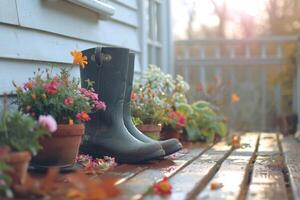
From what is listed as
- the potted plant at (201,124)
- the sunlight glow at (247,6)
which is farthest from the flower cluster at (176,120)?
the sunlight glow at (247,6)

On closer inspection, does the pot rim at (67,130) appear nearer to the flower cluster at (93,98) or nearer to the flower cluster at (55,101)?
the flower cluster at (55,101)

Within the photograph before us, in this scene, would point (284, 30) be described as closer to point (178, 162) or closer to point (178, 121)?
point (178, 121)

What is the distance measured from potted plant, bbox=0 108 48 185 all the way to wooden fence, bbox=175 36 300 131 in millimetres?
4349

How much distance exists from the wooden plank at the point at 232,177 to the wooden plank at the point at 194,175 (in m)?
0.03

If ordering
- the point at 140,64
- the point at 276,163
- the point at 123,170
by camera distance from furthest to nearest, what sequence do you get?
the point at 140,64 → the point at 276,163 → the point at 123,170

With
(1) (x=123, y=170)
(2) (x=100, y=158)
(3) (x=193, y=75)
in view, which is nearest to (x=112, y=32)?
(2) (x=100, y=158)

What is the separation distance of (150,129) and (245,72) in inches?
136

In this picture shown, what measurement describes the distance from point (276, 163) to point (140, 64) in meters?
2.05

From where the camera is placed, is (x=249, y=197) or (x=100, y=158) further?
(x=100, y=158)

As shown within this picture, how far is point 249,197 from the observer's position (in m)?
1.59

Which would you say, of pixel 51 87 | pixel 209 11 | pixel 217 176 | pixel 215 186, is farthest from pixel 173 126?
pixel 209 11

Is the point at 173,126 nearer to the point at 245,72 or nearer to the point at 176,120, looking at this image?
the point at 176,120

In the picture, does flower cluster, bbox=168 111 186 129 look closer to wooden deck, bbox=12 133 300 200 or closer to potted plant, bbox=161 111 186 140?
potted plant, bbox=161 111 186 140

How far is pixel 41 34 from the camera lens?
2.58m
